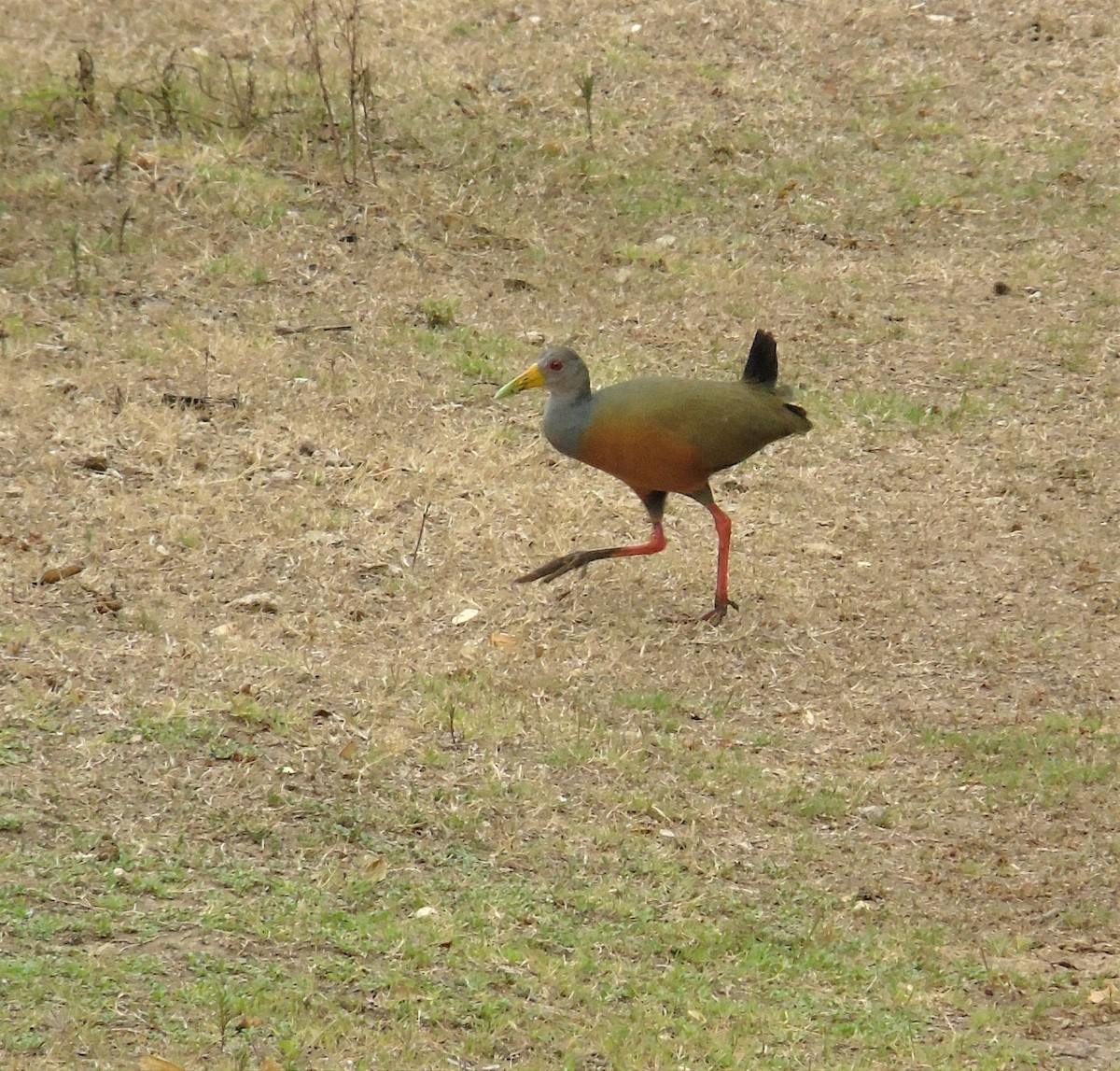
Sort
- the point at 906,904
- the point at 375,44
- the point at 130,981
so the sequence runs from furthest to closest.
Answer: the point at 375,44 → the point at 906,904 → the point at 130,981

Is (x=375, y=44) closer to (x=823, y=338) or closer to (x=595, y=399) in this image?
(x=823, y=338)

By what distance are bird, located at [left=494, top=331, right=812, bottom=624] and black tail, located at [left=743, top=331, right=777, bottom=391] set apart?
8.0 inches

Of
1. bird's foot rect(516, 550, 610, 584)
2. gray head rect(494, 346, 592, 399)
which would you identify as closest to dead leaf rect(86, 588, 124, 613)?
bird's foot rect(516, 550, 610, 584)

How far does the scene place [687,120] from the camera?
1122 cm

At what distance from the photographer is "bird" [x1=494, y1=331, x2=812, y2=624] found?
22.2 ft

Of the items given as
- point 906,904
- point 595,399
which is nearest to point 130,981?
point 906,904

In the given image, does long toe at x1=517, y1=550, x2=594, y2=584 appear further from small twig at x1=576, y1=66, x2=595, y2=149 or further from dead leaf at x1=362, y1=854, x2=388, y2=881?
small twig at x1=576, y1=66, x2=595, y2=149

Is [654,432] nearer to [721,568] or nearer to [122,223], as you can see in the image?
[721,568]

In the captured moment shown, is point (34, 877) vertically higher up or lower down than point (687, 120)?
lower down

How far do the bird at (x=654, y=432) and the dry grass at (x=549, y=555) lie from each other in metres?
0.28

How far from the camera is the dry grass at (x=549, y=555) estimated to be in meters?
4.80

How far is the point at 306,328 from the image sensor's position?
882 centimetres

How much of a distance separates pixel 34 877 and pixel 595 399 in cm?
302

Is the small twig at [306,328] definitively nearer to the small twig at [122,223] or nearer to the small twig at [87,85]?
the small twig at [122,223]
